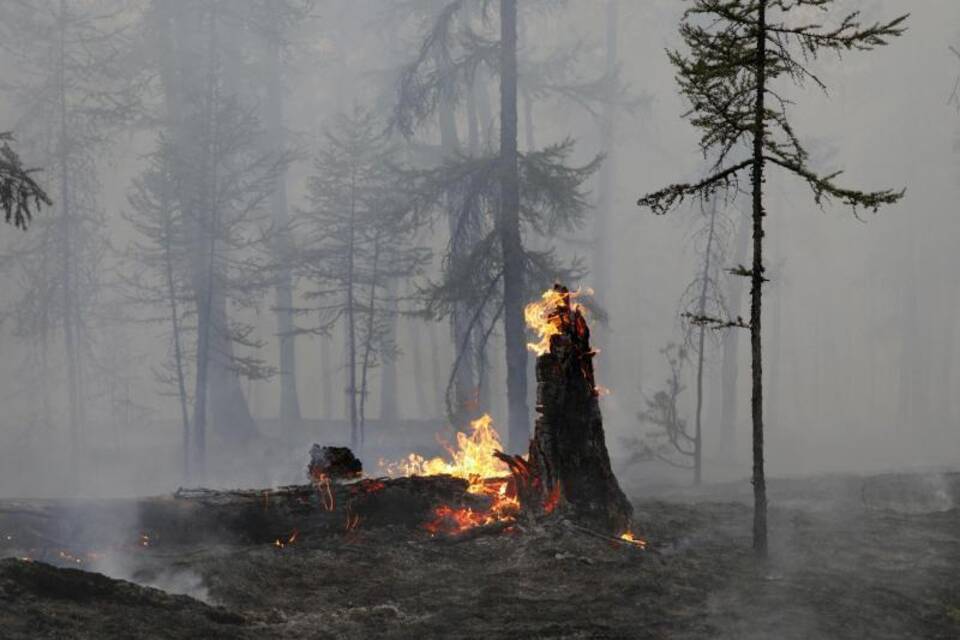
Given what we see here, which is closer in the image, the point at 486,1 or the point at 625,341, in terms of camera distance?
the point at 486,1

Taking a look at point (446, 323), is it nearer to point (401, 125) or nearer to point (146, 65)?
point (146, 65)

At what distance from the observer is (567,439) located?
1219 cm

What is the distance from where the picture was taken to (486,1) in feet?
67.3

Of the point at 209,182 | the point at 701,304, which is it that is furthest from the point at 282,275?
the point at 701,304

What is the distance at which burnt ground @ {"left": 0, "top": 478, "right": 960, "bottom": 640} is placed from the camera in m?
8.45

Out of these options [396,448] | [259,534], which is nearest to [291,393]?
[396,448]

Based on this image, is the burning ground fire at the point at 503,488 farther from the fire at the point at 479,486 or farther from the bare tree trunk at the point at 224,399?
the bare tree trunk at the point at 224,399

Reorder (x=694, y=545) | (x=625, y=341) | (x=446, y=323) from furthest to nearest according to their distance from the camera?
(x=625, y=341) < (x=446, y=323) < (x=694, y=545)

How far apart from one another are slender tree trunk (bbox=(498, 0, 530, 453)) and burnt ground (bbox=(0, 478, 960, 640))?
22.5ft

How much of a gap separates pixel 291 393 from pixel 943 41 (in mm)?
34817

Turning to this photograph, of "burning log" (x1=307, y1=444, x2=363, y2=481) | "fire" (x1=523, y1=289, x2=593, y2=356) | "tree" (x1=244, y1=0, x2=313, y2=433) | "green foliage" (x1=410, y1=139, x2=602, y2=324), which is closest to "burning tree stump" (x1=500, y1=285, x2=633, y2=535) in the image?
"fire" (x1=523, y1=289, x2=593, y2=356)

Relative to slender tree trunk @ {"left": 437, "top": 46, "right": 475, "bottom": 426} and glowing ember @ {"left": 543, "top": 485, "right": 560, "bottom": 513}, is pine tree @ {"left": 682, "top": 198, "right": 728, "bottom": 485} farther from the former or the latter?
slender tree trunk @ {"left": 437, "top": 46, "right": 475, "bottom": 426}

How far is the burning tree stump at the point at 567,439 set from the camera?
12039mm

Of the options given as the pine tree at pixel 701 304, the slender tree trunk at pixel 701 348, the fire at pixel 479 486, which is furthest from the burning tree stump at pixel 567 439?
the slender tree trunk at pixel 701 348
